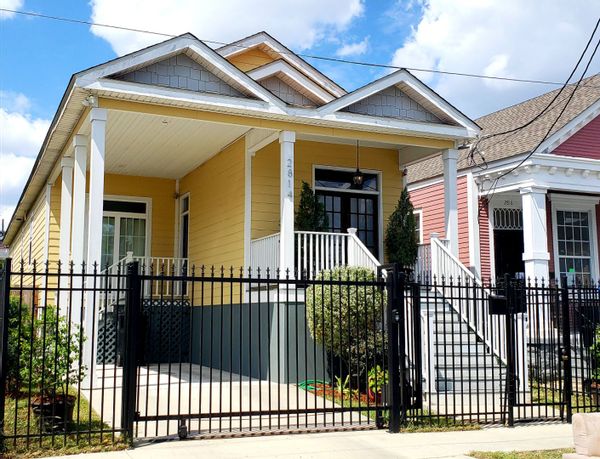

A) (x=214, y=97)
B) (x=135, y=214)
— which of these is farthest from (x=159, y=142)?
(x=135, y=214)

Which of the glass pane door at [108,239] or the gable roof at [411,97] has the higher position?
the gable roof at [411,97]

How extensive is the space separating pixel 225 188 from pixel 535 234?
691 centimetres

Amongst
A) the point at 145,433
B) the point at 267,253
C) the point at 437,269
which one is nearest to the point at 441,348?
the point at 437,269

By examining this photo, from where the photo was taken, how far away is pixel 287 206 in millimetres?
12227

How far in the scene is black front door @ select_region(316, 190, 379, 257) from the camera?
15.4m

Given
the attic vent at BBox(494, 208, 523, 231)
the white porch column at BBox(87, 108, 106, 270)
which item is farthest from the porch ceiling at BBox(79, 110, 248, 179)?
the attic vent at BBox(494, 208, 523, 231)

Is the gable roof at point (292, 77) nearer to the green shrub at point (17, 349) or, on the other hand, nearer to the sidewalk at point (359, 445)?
the green shrub at point (17, 349)

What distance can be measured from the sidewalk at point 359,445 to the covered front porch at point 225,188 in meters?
4.45

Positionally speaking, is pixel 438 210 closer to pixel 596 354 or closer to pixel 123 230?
pixel 596 354

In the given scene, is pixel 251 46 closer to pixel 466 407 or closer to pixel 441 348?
pixel 441 348

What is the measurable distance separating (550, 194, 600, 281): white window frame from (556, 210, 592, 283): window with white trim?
7cm

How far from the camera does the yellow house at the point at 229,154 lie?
11.5m

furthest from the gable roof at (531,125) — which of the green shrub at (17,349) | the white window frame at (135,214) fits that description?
the green shrub at (17,349)

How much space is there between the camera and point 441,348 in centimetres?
1173
